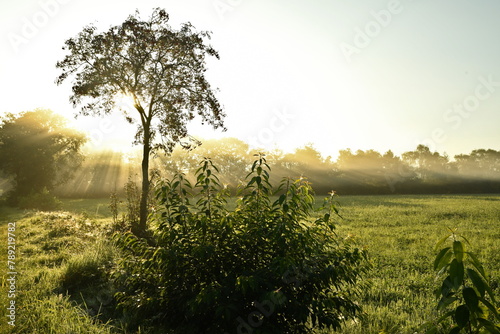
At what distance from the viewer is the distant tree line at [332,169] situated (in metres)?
47.7

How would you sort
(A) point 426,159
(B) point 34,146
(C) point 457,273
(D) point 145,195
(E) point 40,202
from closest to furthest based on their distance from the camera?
(C) point 457,273 → (D) point 145,195 → (E) point 40,202 → (B) point 34,146 → (A) point 426,159

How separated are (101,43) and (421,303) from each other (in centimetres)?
1332

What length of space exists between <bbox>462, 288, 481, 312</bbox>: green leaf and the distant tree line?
32.0 metres

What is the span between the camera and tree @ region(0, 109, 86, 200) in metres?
29.1

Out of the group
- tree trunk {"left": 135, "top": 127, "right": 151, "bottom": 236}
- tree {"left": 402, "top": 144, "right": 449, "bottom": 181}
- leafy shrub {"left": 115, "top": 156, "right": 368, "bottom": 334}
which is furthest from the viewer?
tree {"left": 402, "top": 144, "right": 449, "bottom": 181}

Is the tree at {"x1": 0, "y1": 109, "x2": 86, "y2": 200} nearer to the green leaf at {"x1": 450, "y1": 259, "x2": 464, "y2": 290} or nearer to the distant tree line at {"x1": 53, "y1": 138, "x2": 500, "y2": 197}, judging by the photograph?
the distant tree line at {"x1": 53, "y1": 138, "x2": 500, "y2": 197}

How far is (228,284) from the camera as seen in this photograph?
3.64 meters

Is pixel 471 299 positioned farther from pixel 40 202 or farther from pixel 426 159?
pixel 426 159

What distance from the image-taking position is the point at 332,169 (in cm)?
6334

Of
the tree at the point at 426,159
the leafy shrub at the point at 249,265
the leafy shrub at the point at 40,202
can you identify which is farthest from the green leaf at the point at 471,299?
the tree at the point at 426,159

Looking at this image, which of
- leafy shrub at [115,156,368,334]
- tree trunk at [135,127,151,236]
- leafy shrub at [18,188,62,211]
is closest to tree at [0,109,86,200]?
leafy shrub at [18,188,62,211]

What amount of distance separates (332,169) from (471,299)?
2503 inches

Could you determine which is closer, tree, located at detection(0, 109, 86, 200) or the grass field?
the grass field

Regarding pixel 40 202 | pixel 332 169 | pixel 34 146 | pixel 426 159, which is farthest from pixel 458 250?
pixel 426 159
